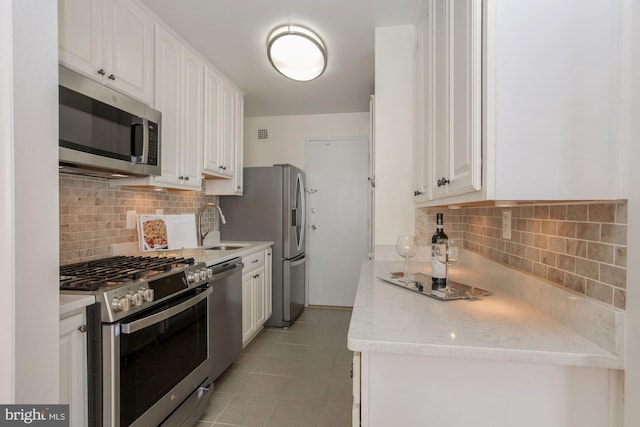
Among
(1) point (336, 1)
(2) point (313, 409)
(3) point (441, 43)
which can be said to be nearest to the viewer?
(3) point (441, 43)

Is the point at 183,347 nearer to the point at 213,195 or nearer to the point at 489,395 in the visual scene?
the point at 489,395

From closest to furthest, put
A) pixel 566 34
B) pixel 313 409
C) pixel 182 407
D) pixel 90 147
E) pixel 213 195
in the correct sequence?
pixel 566 34
pixel 90 147
pixel 182 407
pixel 313 409
pixel 213 195

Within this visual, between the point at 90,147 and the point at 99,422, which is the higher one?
the point at 90,147

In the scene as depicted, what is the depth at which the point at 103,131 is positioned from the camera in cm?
161

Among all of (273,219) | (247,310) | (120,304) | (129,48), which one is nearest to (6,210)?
(120,304)

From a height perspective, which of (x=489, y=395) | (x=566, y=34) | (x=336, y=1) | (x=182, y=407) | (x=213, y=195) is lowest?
(x=182, y=407)

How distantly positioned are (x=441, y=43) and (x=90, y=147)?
1.67 m

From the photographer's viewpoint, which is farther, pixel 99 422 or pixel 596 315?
pixel 99 422

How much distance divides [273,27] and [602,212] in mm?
2087

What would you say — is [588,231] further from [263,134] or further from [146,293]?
[263,134]

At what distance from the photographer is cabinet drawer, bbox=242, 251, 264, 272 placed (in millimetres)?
2754

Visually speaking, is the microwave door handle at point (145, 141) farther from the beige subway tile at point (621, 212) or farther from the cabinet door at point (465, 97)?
the beige subway tile at point (621, 212)

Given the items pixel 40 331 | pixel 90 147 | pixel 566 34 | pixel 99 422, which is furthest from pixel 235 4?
pixel 99 422

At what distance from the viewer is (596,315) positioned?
885mm
